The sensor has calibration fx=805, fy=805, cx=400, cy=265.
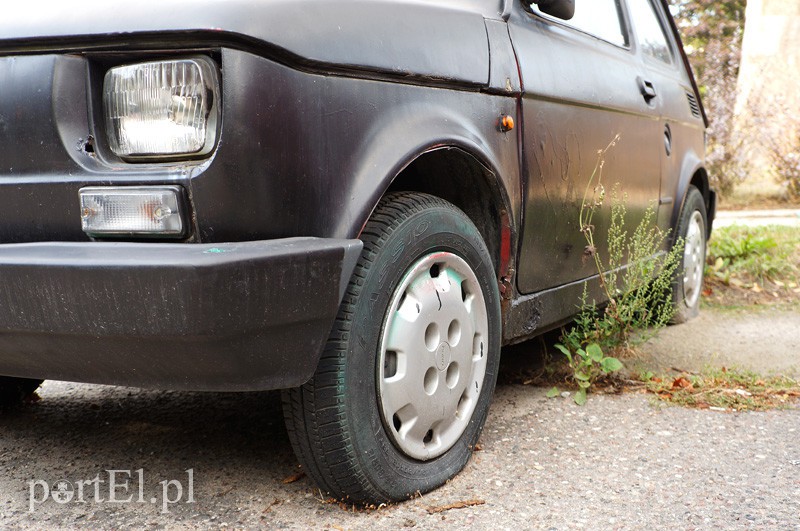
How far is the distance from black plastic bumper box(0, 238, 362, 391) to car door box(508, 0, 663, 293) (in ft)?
3.21

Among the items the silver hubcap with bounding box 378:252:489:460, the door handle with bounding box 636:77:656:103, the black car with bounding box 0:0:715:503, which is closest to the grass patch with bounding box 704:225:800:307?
the door handle with bounding box 636:77:656:103

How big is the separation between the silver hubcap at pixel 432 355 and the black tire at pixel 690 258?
208cm

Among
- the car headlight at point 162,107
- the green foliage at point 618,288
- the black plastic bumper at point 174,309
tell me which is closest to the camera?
the black plastic bumper at point 174,309

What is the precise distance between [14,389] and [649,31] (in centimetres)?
325

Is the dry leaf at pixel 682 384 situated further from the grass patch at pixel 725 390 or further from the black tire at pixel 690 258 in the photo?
the black tire at pixel 690 258

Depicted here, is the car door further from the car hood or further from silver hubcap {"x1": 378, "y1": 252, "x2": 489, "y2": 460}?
the car hood

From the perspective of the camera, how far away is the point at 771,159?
9.09 meters

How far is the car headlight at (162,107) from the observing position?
5.37 feet

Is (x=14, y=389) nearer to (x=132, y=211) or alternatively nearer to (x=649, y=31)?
(x=132, y=211)

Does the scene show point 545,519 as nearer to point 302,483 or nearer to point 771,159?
point 302,483

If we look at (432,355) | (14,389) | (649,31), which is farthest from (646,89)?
(14,389)

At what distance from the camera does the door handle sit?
133 inches

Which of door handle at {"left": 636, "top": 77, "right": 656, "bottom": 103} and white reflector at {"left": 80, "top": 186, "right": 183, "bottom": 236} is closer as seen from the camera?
white reflector at {"left": 80, "top": 186, "right": 183, "bottom": 236}

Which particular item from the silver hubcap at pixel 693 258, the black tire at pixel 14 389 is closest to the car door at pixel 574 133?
the silver hubcap at pixel 693 258
